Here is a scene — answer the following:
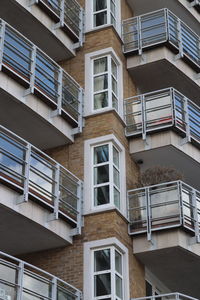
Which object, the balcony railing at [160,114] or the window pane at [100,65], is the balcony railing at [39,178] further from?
the window pane at [100,65]

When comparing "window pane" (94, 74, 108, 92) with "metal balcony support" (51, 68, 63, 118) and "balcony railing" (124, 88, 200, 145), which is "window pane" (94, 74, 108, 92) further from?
"metal balcony support" (51, 68, 63, 118)

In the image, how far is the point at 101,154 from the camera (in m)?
19.8

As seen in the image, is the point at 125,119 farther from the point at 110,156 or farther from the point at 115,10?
the point at 115,10

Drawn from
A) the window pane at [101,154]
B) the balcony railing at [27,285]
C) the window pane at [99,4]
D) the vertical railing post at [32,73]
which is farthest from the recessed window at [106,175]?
the window pane at [99,4]

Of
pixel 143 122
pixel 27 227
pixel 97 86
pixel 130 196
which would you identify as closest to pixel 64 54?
pixel 97 86

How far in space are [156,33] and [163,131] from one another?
151 inches

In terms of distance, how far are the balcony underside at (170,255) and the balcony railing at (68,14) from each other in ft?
22.3

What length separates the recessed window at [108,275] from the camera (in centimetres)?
1748

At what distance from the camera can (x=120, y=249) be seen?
1825 centimetres

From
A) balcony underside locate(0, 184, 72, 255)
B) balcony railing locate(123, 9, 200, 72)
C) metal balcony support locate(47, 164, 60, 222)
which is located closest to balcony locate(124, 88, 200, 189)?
balcony railing locate(123, 9, 200, 72)

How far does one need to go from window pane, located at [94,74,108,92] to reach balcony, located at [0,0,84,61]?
1.29 metres

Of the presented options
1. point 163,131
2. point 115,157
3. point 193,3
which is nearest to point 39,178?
point 115,157

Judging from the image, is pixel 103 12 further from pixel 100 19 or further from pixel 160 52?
pixel 160 52

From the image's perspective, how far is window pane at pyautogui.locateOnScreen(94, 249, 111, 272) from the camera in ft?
58.9
